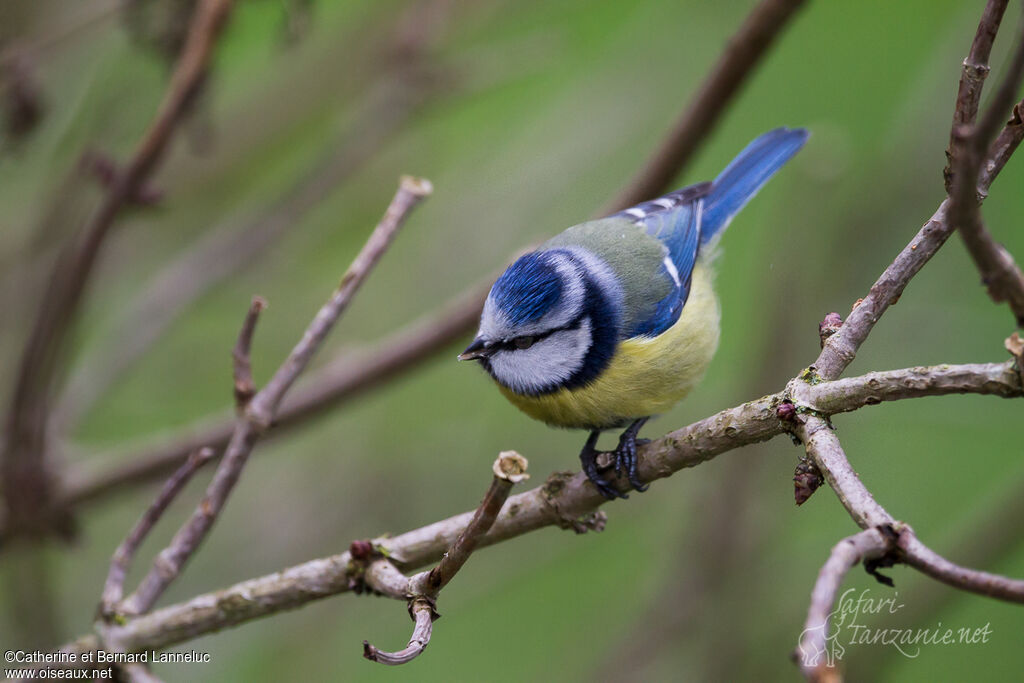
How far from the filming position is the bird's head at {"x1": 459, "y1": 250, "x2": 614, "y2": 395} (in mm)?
2145

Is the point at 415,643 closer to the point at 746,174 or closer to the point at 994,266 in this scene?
the point at 994,266

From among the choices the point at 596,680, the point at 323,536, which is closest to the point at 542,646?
the point at 596,680

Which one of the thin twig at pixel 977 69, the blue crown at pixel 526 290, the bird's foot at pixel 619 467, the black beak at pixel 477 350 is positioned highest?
the thin twig at pixel 977 69

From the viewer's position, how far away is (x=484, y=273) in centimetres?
390

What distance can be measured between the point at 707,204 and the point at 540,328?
110 centimetres

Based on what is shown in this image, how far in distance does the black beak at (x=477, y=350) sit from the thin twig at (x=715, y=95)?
1.91ft

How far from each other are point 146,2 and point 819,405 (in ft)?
6.46

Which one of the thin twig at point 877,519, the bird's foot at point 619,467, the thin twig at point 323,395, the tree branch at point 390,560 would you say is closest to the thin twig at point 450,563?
the tree branch at point 390,560

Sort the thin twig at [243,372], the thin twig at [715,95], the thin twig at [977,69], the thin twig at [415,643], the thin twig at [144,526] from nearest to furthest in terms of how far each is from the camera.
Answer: the thin twig at [415,643] → the thin twig at [977,69] → the thin twig at [144,526] → the thin twig at [243,372] → the thin twig at [715,95]

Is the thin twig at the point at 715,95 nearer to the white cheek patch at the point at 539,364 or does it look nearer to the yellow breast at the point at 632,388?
the yellow breast at the point at 632,388

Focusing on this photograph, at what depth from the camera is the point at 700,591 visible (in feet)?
9.53

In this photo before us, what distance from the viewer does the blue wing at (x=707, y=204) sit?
276cm

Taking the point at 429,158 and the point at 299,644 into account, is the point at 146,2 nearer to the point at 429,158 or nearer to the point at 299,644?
the point at 429,158

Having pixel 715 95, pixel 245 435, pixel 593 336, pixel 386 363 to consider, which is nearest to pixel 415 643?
pixel 245 435
